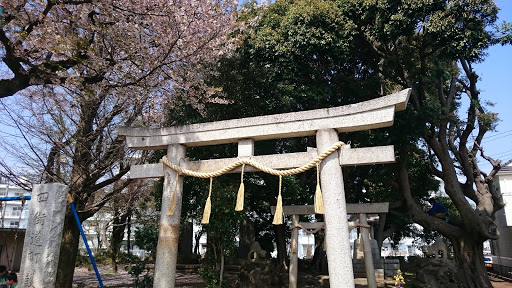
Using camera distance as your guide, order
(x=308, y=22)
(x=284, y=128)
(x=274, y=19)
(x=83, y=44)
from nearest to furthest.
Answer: (x=284, y=128) → (x=83, y=44) → (x=308, y=22) → (x=274, y=19)

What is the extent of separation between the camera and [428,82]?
10406mm

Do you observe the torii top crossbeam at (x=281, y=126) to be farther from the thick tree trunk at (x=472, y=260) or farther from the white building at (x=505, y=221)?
the white building at (x=505, y=221)

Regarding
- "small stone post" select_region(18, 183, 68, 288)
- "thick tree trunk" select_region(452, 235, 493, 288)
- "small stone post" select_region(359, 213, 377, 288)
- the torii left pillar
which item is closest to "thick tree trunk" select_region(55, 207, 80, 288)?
"small stone post" select_region(18, 183, 68, 288)

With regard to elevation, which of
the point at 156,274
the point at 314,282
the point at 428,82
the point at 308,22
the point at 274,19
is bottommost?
the point at 314,282

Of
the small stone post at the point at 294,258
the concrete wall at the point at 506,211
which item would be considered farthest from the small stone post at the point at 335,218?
the concrete wall at the point at 506,211

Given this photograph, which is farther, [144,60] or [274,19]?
[274,19]

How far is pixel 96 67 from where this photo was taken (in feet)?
21.2

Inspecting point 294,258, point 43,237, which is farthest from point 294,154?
point 294,258

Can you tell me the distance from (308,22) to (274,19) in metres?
1.44

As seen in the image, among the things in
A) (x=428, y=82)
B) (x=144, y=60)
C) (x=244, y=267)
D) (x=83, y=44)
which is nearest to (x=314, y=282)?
(x=244, y=267)

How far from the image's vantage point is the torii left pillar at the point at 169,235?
222 inches

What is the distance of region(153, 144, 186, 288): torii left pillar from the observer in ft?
18.5

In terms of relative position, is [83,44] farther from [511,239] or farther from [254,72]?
[511,239]

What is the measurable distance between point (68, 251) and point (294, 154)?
21.3ft
